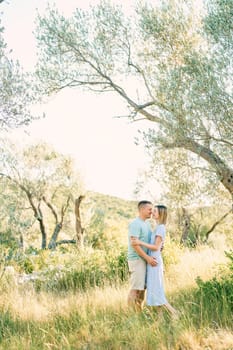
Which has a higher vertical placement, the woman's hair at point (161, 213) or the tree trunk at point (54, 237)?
the tree trunk at point (54, 237)

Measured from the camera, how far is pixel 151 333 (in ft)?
21.7

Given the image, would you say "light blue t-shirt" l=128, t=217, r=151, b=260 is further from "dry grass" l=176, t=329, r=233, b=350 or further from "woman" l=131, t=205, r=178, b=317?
"dry grass" l=176, t=329, r=233, b=350

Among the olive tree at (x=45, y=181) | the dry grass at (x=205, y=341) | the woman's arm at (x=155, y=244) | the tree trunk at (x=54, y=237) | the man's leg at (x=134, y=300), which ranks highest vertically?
the olive tree at (x=45, y=181)

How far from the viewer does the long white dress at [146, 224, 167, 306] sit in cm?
784

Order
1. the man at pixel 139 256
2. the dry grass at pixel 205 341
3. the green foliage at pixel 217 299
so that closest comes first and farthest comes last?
1. the dry grass at pixel 205 341
2. the green foliage at pixel 217 299
3. the man at pixel 139 256

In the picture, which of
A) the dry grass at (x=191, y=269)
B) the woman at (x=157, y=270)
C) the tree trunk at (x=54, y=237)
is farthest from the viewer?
the tree trunk at (x=54, y=237)

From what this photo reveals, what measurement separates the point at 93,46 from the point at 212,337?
11520mm

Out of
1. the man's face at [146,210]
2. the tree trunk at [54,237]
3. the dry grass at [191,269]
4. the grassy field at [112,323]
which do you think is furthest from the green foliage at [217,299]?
the tree trunk at [54,237]

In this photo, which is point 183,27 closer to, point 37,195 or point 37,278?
point 37,278

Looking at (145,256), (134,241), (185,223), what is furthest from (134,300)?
(185,223)

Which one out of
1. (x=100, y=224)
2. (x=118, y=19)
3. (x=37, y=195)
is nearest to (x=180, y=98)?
(x=118, y=19)

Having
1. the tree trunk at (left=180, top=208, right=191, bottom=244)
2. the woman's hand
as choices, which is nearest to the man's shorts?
the woman's hand

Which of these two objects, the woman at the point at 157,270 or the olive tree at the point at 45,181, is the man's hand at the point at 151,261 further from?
the olive tree at the point at 45,181

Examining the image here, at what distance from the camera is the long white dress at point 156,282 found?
309 inches
